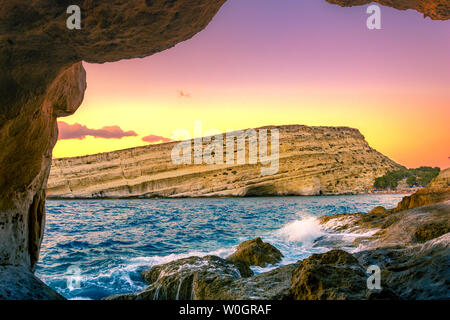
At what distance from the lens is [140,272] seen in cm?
730

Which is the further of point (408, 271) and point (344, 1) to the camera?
point (344, 1)

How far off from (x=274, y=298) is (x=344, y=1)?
463 cm

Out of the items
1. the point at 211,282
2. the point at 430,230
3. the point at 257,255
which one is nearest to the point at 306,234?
the point at 257,255

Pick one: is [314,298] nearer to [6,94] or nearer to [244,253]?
[6,94]

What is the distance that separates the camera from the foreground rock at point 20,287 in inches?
125

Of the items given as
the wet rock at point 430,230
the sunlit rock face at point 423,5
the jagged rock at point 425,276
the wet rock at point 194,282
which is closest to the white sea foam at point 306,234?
the wet rock at point 430,230

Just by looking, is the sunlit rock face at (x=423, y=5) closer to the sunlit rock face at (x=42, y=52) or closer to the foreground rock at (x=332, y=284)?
the sunlit rock face at (x=42, y=52)

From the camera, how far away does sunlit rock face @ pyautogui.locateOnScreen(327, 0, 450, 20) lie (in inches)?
178

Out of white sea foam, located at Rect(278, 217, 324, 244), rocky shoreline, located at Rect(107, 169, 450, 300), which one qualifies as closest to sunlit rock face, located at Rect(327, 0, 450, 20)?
rocky shoreline, located at Rect(107, 169, 450, 300)

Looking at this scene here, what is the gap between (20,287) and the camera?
337cm

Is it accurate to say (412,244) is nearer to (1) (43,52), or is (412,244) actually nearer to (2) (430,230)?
(2) (430,230)

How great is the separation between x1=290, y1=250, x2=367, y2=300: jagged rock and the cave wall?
3.29 metres

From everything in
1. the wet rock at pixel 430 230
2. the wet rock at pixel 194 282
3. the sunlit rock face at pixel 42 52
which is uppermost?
Answer: the sunlit rock face at pixel 42 52
